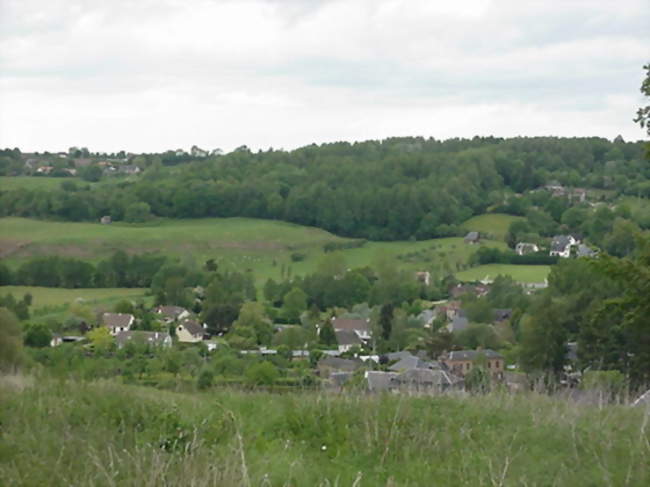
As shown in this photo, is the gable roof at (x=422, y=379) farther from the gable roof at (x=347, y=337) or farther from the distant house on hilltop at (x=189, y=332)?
the distant house on hilltop at (x=189, y=332)

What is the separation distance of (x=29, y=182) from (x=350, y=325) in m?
59.2

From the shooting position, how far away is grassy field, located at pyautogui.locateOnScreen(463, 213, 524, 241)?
74850 millimetres

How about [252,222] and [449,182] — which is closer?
[252,222]

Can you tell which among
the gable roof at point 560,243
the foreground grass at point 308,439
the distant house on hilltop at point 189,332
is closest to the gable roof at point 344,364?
the foreground grass at point 308,439

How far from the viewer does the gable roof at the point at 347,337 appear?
116 feet

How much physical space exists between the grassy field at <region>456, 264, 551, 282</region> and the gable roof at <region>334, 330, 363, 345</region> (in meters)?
20.3

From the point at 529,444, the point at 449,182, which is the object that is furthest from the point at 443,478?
the point at 449,182

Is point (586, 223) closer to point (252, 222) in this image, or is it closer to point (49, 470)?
point (252, 222)

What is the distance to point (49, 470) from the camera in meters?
4.98

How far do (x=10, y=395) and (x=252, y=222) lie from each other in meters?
72.2

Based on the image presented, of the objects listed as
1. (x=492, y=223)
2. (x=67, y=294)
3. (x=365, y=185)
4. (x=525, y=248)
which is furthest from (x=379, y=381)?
(x=365, y=185)

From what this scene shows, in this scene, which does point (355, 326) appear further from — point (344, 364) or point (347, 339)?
point (344, 364)

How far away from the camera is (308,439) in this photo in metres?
6.27

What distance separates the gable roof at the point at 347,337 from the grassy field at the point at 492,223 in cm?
3673
